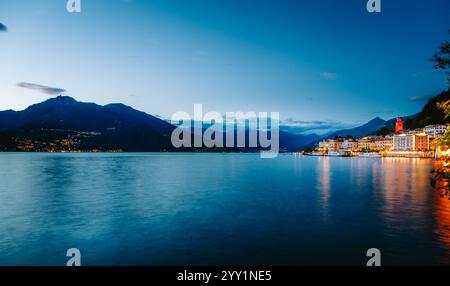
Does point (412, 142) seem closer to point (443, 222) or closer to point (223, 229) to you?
point (443, 222)

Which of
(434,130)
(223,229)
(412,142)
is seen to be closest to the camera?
(223,229)

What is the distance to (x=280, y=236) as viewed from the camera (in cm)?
1675

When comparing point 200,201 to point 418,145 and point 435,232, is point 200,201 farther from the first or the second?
point 418,145

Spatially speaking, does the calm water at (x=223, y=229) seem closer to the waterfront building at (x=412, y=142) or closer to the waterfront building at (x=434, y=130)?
the waterfront building at (x=434, y=130)

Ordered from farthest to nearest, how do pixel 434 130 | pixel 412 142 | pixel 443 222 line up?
pixel 412 142
pixel 434 130
pixel 443 222

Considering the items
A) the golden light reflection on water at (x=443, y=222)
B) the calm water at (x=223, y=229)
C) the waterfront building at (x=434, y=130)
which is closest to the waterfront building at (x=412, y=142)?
the waterfront building at (x=434, y=130)

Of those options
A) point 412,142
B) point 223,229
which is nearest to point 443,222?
point 223,229

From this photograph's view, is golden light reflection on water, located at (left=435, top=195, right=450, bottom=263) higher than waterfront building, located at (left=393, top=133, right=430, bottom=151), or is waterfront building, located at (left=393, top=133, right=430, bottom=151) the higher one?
waterfront building, located at (left=393, top=133, right=430, bottom=151)

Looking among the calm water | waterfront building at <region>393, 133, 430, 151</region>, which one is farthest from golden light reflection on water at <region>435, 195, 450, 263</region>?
waterfront building at <region>393, 133, 430, 151</region>

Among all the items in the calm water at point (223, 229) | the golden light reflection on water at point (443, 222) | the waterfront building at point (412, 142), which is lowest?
the calm water at point (223, 229)

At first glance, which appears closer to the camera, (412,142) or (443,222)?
(443,222)

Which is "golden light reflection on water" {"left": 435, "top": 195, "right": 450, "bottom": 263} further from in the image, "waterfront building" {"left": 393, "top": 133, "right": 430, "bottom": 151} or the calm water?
"waterfront building" {"left": 393, "top": 133, "right": 430, "bottom": 151}

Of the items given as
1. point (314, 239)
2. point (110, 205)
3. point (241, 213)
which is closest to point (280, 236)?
point (314, 239)
